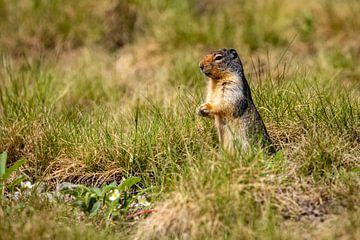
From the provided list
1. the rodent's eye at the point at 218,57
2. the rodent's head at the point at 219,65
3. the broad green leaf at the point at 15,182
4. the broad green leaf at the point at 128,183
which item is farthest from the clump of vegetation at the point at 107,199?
the rodent's eye at the point at 218,57

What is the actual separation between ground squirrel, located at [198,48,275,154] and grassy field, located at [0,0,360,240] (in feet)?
0.64

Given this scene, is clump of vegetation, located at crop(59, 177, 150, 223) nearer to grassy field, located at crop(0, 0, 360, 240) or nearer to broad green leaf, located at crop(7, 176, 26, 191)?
grassy field, located at crop(0, 0, 360, 240)

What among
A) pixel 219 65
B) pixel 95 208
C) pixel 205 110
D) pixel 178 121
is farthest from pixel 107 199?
pixel 219 65

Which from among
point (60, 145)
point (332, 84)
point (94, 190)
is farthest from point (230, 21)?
point (94, 190)

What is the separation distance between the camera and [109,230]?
484 cm

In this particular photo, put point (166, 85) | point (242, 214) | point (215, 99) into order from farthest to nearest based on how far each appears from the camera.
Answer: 1. point (166, 85)
2. point (215, 99)
3. point (242, 214)

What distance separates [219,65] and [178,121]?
61 centimetres

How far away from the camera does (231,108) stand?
17.9ft

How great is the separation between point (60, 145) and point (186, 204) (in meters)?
1.64

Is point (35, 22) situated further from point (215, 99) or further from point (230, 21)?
point (215, 99)

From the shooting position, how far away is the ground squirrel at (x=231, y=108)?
540cm

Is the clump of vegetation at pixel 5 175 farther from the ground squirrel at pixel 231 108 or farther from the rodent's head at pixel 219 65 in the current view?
the rodent's head at pixel 219 65

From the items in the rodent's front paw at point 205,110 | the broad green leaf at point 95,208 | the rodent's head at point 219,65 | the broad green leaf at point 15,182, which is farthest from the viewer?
the rodent's head at point 219,65

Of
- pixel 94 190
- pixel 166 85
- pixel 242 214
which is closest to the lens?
pixel 242 214
